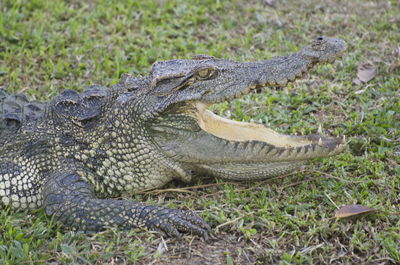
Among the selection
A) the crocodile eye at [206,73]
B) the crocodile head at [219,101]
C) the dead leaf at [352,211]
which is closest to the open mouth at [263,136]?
the crocodile head at [219,101]

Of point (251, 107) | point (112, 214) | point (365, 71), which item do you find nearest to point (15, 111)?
point (112, 214)

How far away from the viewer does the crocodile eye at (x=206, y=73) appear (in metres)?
4.30

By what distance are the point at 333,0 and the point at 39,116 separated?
4800 mm

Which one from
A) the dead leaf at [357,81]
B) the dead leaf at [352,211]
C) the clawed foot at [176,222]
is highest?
the clawed foot at [176,222]

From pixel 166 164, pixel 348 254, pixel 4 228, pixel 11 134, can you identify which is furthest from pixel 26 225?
pixel 348 254

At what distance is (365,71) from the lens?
6.16m

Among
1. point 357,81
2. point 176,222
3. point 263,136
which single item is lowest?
point 357,81

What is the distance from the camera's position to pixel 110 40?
679cm

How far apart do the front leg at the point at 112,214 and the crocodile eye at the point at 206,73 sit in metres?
1.01

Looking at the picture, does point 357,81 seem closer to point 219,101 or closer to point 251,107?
point 251,107

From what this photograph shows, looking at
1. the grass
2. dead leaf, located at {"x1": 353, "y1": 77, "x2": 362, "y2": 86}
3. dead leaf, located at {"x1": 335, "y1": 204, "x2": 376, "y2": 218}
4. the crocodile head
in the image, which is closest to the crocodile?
the crocodile head

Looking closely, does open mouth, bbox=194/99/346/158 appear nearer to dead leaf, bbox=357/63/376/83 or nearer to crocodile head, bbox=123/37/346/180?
crocodile head, bbox=123/37/346/180

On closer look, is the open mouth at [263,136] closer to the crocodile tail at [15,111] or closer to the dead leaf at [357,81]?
the crocodile tail at [15,111]

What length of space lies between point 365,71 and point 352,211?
256 centimetres
